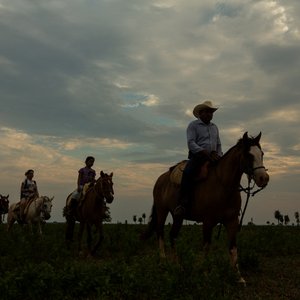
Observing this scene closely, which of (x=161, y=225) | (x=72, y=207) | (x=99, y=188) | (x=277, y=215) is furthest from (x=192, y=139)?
(x=277, y=215)

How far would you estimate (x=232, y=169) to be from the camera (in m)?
8.98

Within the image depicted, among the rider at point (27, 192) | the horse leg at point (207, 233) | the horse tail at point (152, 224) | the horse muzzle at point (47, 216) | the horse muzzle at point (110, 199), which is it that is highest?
the rider at point (27, 192)

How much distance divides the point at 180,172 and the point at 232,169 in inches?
66.1

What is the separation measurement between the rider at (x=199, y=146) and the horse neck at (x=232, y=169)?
1.35ft

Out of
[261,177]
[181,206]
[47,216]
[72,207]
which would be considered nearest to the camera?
[261,177]

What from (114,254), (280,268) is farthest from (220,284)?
(114,254)

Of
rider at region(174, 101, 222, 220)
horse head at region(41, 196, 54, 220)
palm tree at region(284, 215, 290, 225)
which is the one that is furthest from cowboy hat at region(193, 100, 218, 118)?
palm tree at region(284, 215, 290, 225)

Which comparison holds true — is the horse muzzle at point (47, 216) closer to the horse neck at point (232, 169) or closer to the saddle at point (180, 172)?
the saddle at point (180, 172)

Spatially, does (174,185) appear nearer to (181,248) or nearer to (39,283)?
(181,248)

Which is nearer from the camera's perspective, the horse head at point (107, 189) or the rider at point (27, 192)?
the horse head at point (107, 189)

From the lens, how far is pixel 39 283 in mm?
6930

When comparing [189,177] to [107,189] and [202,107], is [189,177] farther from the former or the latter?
[107,189]

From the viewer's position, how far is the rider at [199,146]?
9.62 m

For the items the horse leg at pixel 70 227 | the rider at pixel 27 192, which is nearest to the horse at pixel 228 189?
the horse leg at pixel 70 227
